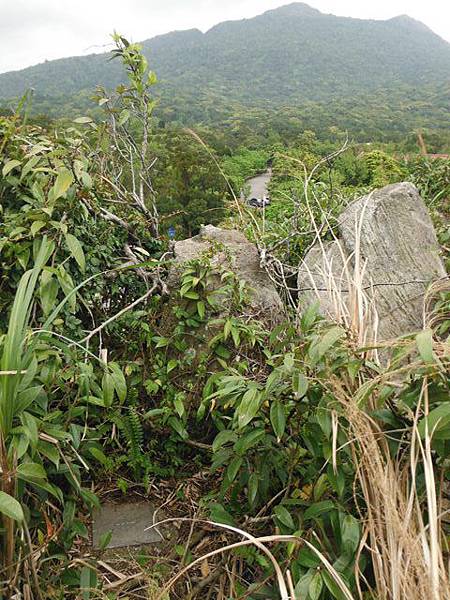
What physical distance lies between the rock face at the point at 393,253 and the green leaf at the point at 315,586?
1822 millimetres

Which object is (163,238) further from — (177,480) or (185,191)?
(185,191)

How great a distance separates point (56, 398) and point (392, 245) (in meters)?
2.25

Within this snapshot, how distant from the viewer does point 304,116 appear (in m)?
62.4

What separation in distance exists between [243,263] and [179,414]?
1028 millimetres

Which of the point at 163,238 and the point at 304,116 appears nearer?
the point at 163,238

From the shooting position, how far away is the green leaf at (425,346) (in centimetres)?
110

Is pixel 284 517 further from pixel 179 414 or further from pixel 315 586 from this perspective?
pixel 179 414

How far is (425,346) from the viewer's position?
112 centimetres

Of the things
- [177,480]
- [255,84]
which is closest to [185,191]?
[177,480]

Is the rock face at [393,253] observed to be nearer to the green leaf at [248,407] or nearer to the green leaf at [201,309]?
the green leaf at [201,309]

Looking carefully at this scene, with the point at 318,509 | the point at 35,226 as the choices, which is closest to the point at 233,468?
the point at 318,509

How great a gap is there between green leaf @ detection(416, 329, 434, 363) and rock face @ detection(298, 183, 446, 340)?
1.82 meters

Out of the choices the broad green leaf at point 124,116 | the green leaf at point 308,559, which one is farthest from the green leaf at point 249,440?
the broad green leaf at point 124,116

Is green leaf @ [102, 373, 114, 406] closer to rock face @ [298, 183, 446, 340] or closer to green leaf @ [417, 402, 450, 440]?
green leaf @ [417, 402, 450, 440]
